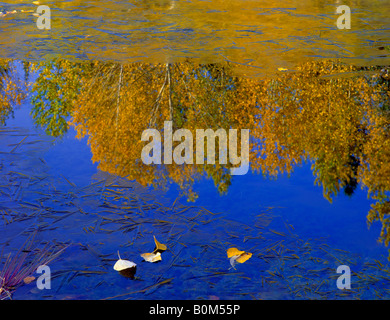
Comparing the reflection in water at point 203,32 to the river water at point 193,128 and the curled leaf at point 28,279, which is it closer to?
the river water at point 193,128

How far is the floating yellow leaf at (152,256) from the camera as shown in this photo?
2904mm

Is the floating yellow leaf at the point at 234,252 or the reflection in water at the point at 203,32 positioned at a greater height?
the reflection in water at the point at 203,32

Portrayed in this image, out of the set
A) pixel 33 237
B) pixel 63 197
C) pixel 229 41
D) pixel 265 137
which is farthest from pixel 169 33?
pixel 33 237

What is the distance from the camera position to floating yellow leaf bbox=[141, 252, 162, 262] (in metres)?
2.90

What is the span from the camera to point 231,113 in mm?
5234

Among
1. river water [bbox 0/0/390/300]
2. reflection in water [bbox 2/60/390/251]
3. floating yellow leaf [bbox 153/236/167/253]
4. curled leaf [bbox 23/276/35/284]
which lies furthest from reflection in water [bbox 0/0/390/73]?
curled leaf [bbox 23/276/35/284]

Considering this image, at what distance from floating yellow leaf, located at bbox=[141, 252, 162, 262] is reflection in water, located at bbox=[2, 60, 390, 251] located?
2.97 feet

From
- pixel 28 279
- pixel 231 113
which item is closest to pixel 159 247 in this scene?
pixel 28 279

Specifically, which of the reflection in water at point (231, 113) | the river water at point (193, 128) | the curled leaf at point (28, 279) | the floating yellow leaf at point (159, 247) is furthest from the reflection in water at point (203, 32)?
the curled leaf at point (28, 279)

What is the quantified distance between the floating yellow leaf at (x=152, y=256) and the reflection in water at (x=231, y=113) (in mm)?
906

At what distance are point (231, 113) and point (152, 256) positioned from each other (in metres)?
2.69

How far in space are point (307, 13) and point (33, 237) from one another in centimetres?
603

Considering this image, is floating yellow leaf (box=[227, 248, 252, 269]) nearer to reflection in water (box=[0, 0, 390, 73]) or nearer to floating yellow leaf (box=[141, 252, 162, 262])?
floating yellow leaf (box=[141, 252, 162, 262])

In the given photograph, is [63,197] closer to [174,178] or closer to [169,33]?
[174,178]
